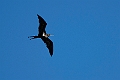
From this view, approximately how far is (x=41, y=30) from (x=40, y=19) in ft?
5.49

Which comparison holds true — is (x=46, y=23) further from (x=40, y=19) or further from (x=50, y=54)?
(x=50, y=54)

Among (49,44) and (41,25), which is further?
(49,44)

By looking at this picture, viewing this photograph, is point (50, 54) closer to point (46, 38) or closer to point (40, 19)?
point (46, 38)

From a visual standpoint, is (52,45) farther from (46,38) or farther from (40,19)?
(40,19)

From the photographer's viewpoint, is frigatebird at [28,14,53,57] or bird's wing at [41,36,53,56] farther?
bird's wing at [41,36,53,56]

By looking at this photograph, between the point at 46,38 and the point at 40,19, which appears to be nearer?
the point at 40,19

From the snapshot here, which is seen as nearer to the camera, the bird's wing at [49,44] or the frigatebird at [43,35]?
the frigatebird at [43,35]

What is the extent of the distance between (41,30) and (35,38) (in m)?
1.08

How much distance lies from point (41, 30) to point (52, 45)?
2892 mm

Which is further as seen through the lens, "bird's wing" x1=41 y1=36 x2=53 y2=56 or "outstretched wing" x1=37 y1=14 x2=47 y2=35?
"bird's wing" x1=41 y1=36 x2=53 y2=56

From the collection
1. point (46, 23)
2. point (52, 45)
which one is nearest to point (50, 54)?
point (52, 45)

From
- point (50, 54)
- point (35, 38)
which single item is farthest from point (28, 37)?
point (50, 54)

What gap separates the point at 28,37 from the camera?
4253 cm

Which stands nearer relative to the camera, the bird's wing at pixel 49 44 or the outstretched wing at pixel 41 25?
the outstretched wing at pixel 41 25
